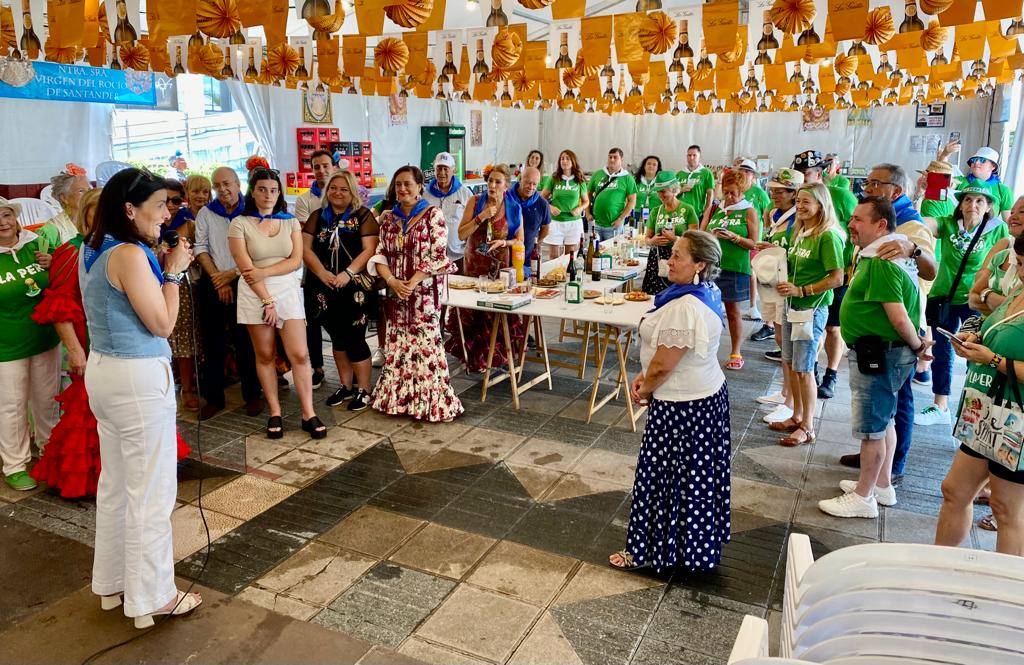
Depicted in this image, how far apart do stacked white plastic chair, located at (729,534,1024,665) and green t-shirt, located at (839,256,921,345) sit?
216cm

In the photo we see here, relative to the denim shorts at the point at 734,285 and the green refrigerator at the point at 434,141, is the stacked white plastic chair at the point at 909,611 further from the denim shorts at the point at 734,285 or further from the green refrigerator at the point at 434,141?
the green refrigerator at the point at 434,141

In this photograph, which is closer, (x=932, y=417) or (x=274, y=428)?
(x=274, y=428)

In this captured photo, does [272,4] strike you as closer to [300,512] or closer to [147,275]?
[147,275]

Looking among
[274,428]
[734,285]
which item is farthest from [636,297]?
[274,428]

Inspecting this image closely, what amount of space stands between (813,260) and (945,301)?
4.71 feet

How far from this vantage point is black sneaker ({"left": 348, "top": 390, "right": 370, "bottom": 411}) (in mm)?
5227

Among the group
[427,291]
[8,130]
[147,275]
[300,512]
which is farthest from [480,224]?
[8,130]

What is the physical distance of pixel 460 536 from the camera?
3496 millimetres

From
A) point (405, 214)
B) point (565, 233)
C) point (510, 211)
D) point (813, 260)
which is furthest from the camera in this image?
point (565, 233)

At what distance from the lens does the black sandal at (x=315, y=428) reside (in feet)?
15.4

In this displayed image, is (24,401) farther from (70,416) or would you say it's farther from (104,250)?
(104,250)

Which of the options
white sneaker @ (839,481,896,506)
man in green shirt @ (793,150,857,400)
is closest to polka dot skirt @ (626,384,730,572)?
white sneaker @ (839,481,896,506)

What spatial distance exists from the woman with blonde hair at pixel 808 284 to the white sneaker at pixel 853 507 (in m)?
0.92

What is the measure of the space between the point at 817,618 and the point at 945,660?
227mm
